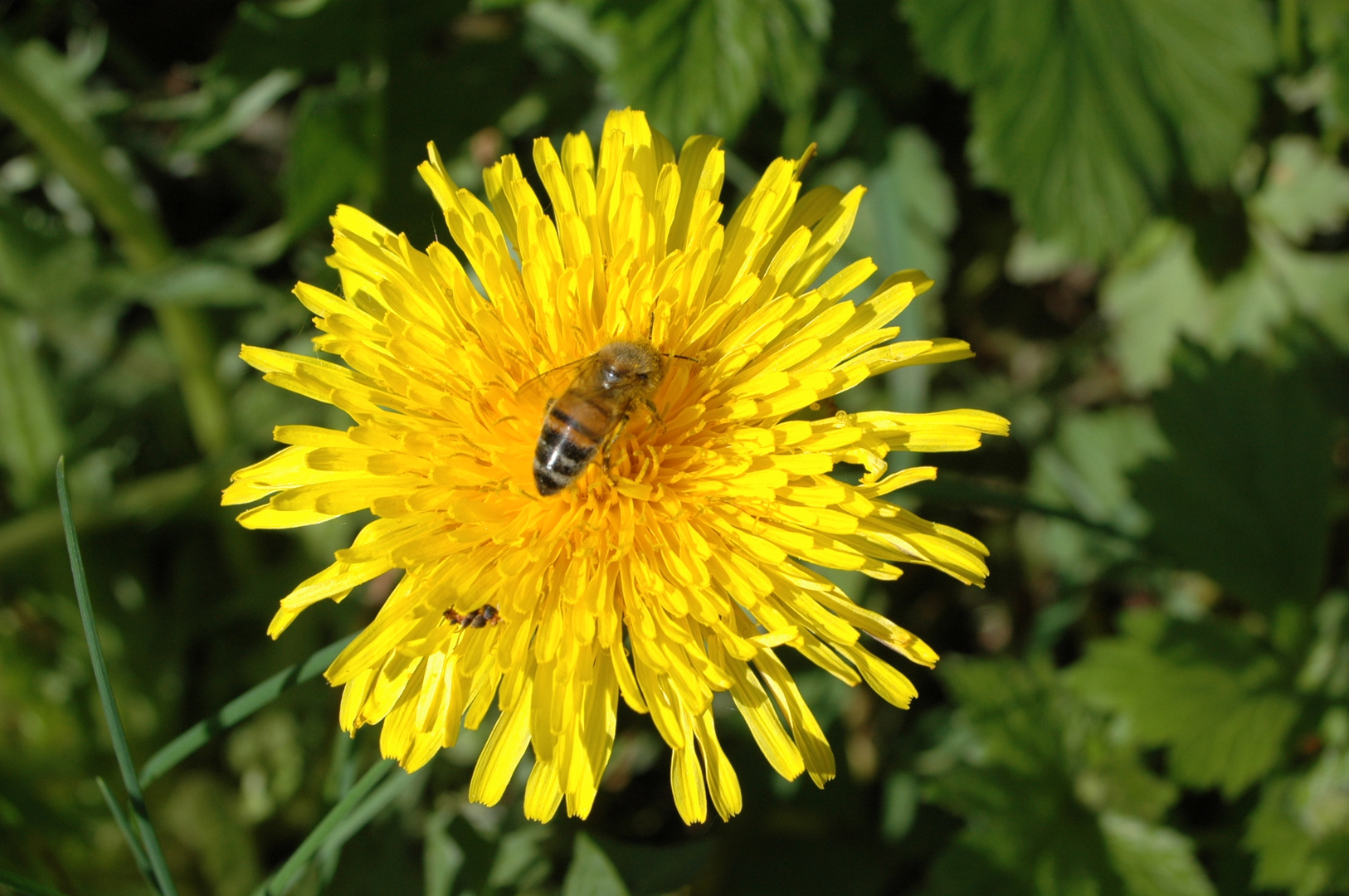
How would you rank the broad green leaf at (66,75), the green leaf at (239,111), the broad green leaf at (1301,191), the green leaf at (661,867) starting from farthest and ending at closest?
1. the broad green leaf at (1301,191)
2. the broad green leaf at (66,75)
3. the green leaf at (239,111)
4. the green leaf at (661,867)

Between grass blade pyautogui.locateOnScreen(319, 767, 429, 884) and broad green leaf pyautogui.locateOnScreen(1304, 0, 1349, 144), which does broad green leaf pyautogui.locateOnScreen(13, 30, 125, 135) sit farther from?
broad green leaf pyautogui.locateOnScreen(1304, 0, 1349, 144)

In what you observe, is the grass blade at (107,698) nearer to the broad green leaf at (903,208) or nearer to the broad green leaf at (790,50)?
the broad green leaf at (790,50)

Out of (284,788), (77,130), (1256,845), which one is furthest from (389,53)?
(1256,845)

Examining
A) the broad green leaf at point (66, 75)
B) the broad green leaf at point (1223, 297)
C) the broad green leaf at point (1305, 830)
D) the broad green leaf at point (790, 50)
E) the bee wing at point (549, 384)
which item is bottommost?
the broad green leaf at point (1305, 830)

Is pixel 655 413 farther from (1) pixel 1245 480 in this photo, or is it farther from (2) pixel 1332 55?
(2) pixel 1332 55

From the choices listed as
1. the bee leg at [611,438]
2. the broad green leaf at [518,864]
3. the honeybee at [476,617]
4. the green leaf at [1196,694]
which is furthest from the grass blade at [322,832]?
the green leaf at [1196,694]

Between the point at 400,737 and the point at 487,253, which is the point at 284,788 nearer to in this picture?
the point at 400,737

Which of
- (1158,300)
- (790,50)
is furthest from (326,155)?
(1158,300)

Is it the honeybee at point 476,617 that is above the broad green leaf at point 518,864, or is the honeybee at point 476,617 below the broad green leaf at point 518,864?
above
